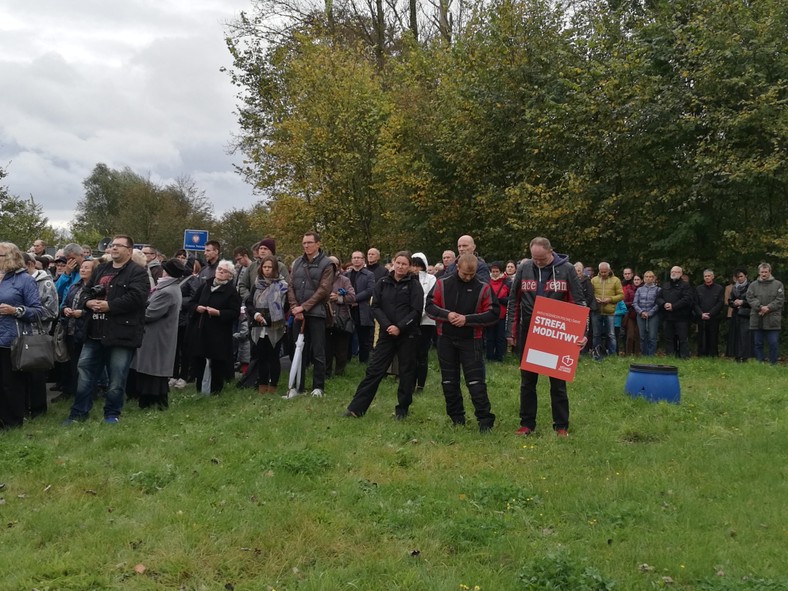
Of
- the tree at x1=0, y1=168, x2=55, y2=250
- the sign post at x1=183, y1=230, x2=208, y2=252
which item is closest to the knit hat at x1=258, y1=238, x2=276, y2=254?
the sign post at x1=183, y1=230, x2=208, y2=252

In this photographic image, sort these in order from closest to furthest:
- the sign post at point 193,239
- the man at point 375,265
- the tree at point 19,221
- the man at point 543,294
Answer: the man at point 543,294 < the man at point 375,265 < the sign post at point 193,239 < the tree at point 19,221

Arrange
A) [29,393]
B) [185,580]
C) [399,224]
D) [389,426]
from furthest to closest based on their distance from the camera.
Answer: [399,224] → [29,393] → [389,426] → [185,580]

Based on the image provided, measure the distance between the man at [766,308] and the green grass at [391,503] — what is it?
5.92 meters

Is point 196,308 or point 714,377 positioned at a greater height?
point 196,308

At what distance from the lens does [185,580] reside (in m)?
4.44

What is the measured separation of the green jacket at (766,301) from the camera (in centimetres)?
1426

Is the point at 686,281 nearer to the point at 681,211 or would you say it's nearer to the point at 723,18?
the point at 681,211

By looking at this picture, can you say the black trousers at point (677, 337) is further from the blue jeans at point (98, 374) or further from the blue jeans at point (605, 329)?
the blue jeans at point (98, 374)

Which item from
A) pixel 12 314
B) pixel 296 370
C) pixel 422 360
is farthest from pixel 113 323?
pixel 422 360

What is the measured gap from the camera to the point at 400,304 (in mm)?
8891

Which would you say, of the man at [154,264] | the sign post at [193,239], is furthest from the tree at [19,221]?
the man at [154,264]

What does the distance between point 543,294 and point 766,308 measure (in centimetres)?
817

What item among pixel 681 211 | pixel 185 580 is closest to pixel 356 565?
pixel 185 580

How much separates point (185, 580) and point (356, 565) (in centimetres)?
105
